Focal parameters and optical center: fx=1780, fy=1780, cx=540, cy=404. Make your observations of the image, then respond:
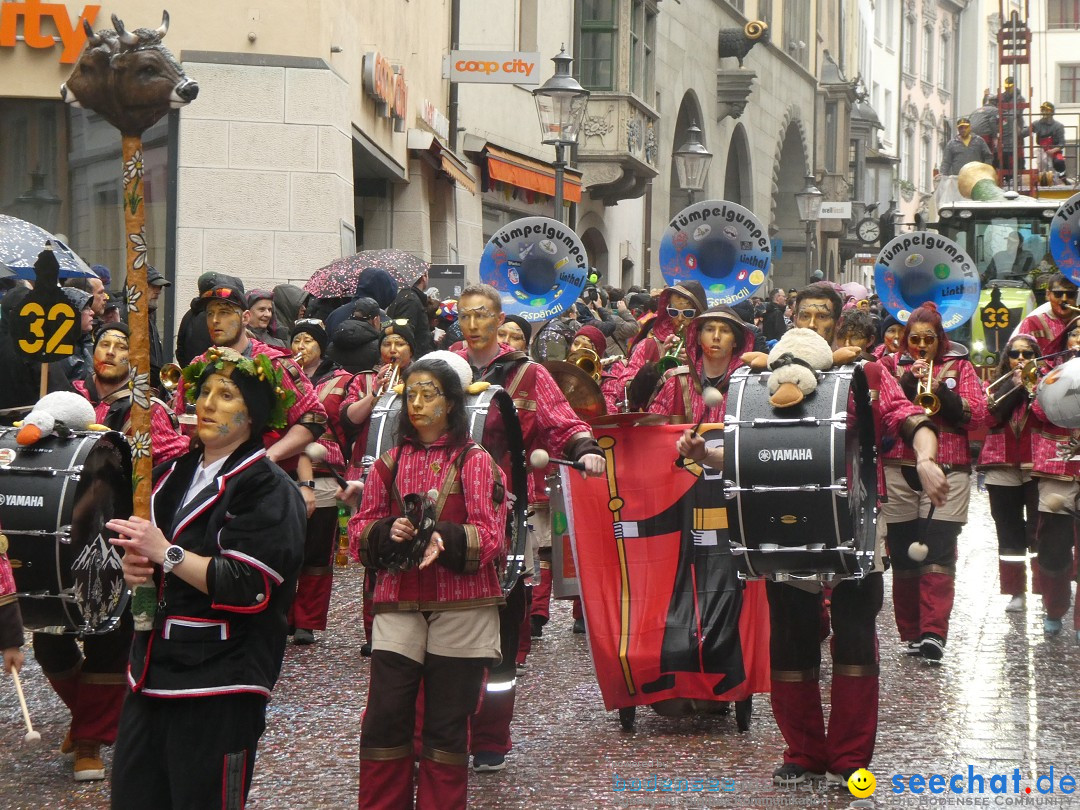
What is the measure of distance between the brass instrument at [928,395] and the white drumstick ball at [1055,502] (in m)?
1.07

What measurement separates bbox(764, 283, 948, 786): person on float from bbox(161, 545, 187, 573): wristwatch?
252 cm

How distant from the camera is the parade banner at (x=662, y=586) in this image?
764 centimetres

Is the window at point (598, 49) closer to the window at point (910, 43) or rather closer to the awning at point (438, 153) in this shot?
the awning at point (438, 153)

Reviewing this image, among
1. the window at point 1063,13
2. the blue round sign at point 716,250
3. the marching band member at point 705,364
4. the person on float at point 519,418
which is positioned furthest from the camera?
the window at point 1063,13

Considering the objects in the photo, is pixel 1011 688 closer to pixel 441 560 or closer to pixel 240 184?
pixel 441 560

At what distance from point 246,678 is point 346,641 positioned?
5.04m

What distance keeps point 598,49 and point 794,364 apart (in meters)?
26.0

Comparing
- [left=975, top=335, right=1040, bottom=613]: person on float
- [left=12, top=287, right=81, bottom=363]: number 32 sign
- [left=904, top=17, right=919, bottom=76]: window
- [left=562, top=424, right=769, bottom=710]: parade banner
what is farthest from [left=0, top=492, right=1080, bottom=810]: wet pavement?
[left=904, top=17, right=919, bottom=76]: window

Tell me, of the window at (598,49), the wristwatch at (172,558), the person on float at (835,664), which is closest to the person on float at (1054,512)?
the person on float at (835,664)

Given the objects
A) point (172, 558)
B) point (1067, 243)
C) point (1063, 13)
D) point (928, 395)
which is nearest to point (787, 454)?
point (172, 558)

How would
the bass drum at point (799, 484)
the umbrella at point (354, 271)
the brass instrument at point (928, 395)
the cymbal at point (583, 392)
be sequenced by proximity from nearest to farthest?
1. the bass drum at point (799, 484)
2. the brass instrument at point (928, 395)
3. the cymbal at point (583, 392)
4. the umbrella at point (354, 271)

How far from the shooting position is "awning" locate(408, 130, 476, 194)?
73.0ft

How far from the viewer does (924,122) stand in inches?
3132

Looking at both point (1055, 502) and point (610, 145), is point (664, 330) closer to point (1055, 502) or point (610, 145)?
point (1055, 502)
